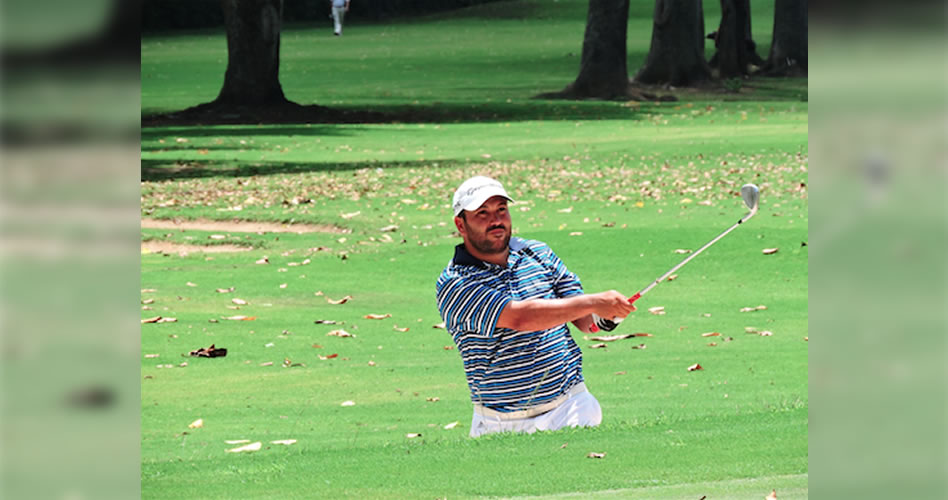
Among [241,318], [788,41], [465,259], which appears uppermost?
[465,259]

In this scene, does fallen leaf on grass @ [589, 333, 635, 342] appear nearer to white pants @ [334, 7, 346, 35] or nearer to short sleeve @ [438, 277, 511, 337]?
short sleeve @ [438, 277, 511, 337]

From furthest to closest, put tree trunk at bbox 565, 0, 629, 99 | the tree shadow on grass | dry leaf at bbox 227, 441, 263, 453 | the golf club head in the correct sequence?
tree trunk at bbox 565, 0, 629, 99
the tree shadow on grass
dry leaf at bbox 227, 441, 263, 453
the golf club head

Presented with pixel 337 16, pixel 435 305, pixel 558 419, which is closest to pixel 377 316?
pixel 435 305

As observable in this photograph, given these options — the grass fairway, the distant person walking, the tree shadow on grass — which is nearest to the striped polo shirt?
the grass fairway

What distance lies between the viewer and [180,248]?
55.7ft

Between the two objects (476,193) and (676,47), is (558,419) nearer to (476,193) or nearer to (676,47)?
(476,193)

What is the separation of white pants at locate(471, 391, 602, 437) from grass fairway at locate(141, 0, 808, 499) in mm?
250

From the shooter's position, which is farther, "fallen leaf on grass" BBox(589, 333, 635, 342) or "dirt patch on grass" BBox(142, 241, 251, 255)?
"dirt patch on grass" BBox(142, 241, 251, 255)

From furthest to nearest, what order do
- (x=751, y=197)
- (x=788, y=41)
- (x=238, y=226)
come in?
(x=788, y=41), (x=238, y=226), (x=751, y=197)

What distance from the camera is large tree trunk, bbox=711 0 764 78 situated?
4636 centimetres

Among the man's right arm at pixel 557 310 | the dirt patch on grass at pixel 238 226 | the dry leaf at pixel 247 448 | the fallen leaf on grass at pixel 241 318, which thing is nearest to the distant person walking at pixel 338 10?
the dirt patch on grass at pixel 238 226

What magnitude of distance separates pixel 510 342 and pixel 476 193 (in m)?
0.69

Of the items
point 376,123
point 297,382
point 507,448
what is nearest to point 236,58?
point 376,123

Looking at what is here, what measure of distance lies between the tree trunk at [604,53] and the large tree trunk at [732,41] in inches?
261
